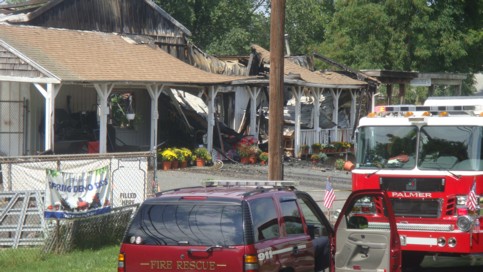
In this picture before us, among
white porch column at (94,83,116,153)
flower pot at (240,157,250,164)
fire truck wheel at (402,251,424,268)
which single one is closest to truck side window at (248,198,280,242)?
fire truck wheel at (402,251,424,268)

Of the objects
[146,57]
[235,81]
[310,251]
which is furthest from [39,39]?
[310,251]

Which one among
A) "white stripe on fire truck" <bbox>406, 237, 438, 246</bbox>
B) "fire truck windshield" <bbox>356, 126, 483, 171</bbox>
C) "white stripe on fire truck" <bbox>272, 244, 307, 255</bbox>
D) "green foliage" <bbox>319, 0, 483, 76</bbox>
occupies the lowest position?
"white stripe on fire truck" <bbox>406, 237, 438, 246</bbox>

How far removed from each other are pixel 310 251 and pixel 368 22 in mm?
37947

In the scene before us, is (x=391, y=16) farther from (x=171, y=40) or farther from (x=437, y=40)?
(x=171, y=40)

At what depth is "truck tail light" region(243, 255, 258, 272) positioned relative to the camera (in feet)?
28.5

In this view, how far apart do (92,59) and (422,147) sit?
16.1 metres

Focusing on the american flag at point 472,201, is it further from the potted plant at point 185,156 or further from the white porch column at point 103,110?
the potted plant at point 185,156

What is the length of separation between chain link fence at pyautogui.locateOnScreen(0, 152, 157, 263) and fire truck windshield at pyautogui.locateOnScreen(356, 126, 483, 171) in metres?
4.53

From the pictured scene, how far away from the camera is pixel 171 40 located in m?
36.8

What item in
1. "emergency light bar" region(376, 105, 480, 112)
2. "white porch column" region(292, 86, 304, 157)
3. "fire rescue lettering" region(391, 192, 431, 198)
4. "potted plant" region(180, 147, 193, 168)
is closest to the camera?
"fire rescue lettering" region(391, 192, 431, 198)

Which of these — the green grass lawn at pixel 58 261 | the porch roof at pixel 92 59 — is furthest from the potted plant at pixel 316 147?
the green grass lawn at pixel 58 261

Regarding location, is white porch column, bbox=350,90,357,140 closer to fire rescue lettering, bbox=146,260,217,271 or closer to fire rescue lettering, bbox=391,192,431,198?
fire rescue lettering, bbox=391,192,431,198

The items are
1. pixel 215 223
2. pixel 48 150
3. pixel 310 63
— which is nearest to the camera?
pixel 215 223

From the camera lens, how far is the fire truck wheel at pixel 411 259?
46.1 ft
